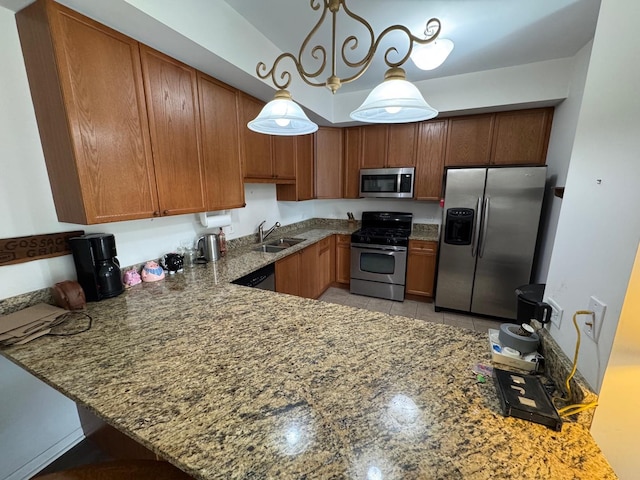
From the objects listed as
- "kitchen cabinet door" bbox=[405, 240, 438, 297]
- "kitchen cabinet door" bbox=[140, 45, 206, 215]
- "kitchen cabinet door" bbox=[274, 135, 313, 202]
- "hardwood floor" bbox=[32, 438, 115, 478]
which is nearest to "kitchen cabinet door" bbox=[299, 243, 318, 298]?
"kitchen cabinet door" bbox=[274, 135, 313, 202]

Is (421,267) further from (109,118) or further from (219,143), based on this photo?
(109,118)

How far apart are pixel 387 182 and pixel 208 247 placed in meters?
2.38

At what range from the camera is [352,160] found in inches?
143

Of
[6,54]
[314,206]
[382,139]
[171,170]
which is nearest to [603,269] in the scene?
[171,170]

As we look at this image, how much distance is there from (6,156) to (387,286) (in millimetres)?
3462

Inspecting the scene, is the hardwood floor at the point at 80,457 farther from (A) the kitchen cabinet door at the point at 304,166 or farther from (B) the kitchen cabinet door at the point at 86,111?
(A) the kitchen cabinet door at the point at 304,166

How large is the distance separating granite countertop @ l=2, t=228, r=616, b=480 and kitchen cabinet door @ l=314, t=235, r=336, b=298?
211 centimetres

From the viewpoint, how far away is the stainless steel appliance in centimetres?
335

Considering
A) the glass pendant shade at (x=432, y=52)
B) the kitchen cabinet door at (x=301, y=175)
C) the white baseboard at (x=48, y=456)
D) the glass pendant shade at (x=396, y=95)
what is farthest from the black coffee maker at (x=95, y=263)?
the glass pendant shade at (x=432, y=52)

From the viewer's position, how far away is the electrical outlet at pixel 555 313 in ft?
2.98

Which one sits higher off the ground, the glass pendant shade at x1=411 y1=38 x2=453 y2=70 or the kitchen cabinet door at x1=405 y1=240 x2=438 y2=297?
the glass pendant shade at x1=411 y1=38 x2=453 y2=70

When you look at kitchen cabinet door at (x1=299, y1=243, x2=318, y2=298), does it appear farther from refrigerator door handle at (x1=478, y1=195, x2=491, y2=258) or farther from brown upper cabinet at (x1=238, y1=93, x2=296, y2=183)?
refrigerator door handle at (x1=478, y1=195, x2=491, y2=258)

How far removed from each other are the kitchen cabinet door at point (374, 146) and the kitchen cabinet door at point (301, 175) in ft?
2.45

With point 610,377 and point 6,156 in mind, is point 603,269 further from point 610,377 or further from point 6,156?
point 6,156
